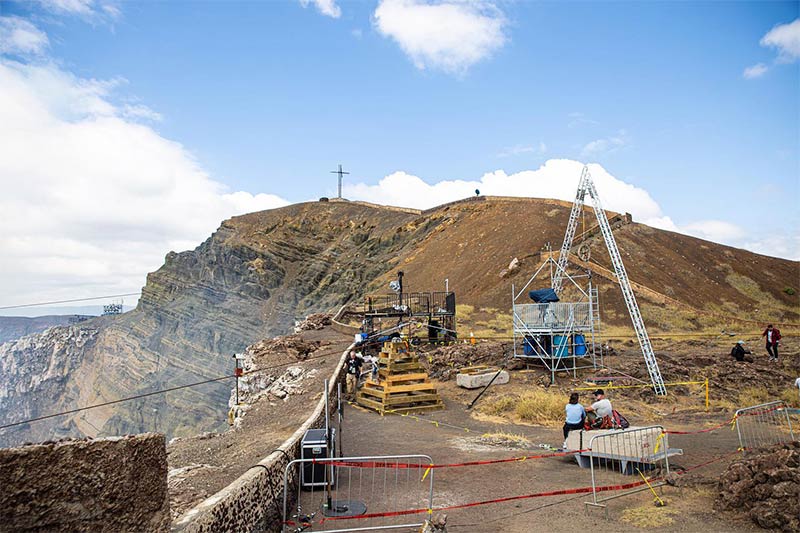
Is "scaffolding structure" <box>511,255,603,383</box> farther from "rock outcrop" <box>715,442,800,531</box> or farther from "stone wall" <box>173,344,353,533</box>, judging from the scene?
"stone wall" <box>173,344,353,533</box>

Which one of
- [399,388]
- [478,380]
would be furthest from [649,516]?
[478,380]

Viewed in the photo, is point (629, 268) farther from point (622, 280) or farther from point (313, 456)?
point (313, 456)

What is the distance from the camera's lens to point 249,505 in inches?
245

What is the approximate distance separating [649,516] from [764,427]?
7.23 metres

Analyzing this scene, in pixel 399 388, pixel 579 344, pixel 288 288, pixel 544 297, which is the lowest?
pixel 399 388

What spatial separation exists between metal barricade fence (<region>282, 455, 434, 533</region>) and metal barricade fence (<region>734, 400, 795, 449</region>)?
22.2 ft

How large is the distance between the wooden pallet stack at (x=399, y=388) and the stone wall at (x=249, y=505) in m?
7.44

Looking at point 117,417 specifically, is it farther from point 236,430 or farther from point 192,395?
point 236,430

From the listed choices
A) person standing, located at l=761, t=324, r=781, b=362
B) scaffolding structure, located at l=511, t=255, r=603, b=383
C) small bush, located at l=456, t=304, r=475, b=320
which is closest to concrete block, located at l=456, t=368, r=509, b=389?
scaffolding structure, located at l=511, t=255, r=603, b=383

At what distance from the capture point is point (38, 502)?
3.42 metres

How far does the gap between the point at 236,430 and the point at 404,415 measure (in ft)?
15.9

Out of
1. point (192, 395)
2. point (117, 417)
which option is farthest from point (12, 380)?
point (192, 395)

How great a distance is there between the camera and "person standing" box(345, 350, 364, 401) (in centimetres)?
1848

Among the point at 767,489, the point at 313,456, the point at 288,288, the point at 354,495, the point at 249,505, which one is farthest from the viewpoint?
the point at 288,288
